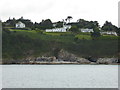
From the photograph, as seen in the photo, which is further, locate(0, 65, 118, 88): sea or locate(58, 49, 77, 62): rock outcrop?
locate(58, 49, 77, 62): rock outcrop

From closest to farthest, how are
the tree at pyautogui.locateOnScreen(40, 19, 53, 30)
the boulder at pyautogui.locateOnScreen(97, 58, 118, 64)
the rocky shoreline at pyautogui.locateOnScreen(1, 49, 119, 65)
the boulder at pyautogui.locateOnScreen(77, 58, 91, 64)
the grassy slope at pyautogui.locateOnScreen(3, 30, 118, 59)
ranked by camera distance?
1. the rocky shoreline at pyautogui.locateOnScreen(1, 49, 119, 65)
2. the boulder at pyautogui.locateOnScreen(77, 58, 91, 64)
3. the grassy slope at pyautogui.locateOnScreen(3, 30, 118, 59)
4. the boulder at pyautogui.locateOnScreen(97, 58, 118, 64)
5. the tree at pyautogui.locateOnScreen(40, 19, 53, 30)

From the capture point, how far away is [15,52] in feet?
360

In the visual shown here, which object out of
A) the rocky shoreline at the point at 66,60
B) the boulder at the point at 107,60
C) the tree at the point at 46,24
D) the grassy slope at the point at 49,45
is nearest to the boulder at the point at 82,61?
the rocky shoreline at the point at 66,60

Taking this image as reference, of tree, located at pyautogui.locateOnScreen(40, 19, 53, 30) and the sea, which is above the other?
tree, located at pyautogui.locateOnScreen(40, 19, 53, 30)

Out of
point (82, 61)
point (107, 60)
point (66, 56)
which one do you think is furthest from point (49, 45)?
point (107, 60)

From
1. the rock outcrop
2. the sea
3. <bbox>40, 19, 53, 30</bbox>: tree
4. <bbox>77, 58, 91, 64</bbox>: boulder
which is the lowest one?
<bbox>77, 58, 91, 64</bbox>: boulder

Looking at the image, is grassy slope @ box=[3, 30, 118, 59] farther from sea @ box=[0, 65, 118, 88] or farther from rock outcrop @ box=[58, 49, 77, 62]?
sea @ box=[0, 65, 118, 88]

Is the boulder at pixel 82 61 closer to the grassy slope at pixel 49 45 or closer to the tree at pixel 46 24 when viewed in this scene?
the grassy slope at pixel 49 45

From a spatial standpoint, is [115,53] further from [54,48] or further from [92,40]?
[54,48]

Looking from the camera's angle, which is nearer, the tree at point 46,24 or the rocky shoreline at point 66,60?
the rocky shoreline at point 66,60

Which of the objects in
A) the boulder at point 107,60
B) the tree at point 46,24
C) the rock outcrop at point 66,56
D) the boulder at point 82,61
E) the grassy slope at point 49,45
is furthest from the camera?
the tree at point 46,24

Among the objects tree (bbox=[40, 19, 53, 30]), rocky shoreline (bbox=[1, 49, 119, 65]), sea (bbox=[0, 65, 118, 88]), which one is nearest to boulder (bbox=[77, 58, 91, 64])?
rocky shoreline (bbox=[1, 49, 119, 65])

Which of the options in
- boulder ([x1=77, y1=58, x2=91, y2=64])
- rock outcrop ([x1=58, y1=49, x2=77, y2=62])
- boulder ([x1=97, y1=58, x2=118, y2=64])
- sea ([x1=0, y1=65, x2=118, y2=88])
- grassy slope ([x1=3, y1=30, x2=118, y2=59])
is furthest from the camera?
rock outcrop ([x1=58, y1=49, x2=77, y2=62])

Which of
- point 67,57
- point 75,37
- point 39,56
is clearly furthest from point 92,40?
point 39,56
